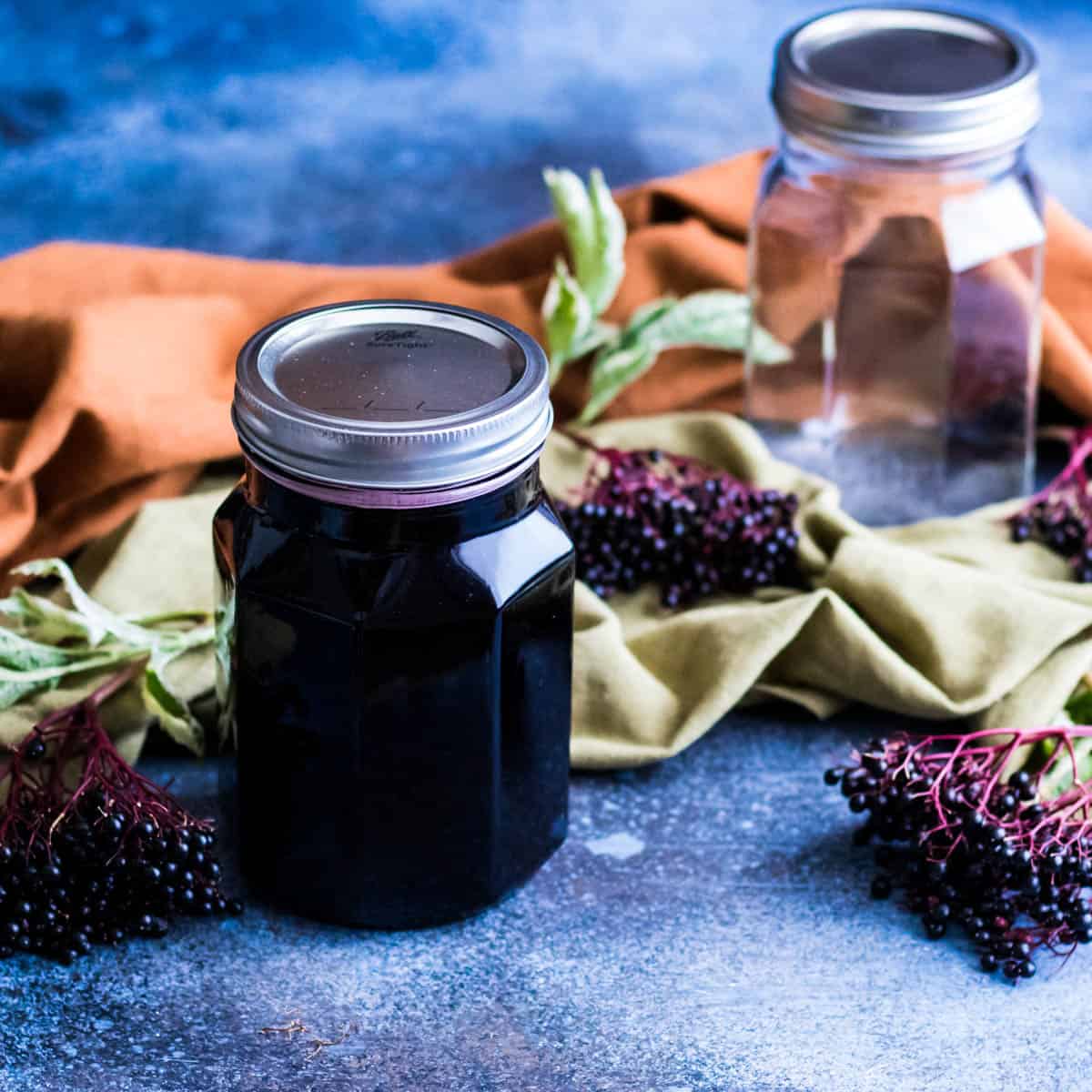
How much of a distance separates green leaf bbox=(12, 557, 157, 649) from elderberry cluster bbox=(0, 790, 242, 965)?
140 mm

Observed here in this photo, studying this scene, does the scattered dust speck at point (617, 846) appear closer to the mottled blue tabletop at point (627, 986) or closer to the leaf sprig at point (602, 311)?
the mottled blue tabletop at point (627, 986)

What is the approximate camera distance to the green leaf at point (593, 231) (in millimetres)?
1473

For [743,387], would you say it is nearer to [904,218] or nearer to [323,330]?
[904,218]

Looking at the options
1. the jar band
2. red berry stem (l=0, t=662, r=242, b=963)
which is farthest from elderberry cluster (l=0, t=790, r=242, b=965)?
the jar band

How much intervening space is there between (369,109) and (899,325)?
34.5 inches

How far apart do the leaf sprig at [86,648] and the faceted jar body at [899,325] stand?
1.90 feet

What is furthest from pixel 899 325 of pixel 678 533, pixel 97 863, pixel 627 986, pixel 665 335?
pixel 97 863

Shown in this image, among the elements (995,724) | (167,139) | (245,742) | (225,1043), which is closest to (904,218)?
(995,724)

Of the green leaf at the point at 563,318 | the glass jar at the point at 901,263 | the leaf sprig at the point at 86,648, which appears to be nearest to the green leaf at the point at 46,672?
the leaf sprig at the point at 86,648

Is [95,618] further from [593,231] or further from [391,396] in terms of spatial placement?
[593,231]

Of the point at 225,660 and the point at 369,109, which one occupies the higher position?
the point at 225,660

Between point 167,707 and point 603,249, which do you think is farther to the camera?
point 603,249

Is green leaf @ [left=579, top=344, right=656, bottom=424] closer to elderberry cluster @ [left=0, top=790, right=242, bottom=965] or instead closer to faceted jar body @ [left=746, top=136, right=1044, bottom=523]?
faceted jar body @ [left=746, top=136, right=1044, bottom=523]

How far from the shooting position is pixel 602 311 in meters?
1.51
